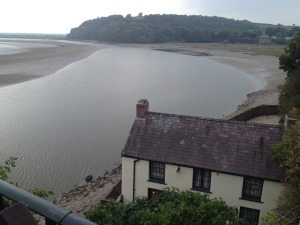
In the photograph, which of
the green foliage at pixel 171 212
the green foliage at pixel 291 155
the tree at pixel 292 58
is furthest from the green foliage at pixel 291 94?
the green foliage at pixel 171 212

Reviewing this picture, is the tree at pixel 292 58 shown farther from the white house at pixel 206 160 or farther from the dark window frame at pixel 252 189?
the dark window frame at pixel 252 189

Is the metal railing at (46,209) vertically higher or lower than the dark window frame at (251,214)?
higher

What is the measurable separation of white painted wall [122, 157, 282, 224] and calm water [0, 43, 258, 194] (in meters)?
7.25

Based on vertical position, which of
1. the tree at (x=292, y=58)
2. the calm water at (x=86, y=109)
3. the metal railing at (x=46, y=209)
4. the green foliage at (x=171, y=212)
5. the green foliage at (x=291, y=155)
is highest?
the metal railing at (x=46, y=209)

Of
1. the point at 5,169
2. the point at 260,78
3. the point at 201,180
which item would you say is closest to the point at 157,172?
the point at 201,180

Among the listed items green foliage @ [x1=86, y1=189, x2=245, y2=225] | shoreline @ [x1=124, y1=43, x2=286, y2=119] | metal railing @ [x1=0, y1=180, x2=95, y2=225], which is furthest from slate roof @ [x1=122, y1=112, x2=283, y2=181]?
shoreline @ [x1=124, y1=43, x2=286, y2=119]

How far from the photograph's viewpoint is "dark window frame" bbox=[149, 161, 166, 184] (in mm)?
17922

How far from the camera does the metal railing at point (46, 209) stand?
1.95m

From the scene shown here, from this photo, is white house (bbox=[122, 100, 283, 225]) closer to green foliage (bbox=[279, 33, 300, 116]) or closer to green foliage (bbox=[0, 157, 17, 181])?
green foliage (bbox=[0, 157, 17, 181])

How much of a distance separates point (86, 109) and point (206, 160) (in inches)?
1042

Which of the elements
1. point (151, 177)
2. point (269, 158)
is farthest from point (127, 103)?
point (269, 158)

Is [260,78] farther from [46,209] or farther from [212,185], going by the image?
[46,209]

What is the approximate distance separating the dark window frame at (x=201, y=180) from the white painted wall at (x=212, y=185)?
0.71 feet

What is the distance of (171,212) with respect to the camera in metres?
10.4
